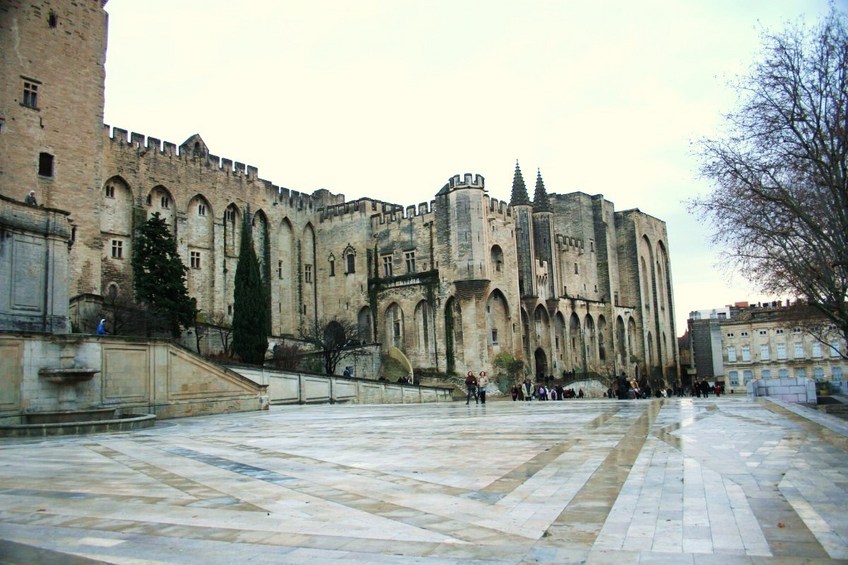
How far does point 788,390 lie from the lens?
2683 cm

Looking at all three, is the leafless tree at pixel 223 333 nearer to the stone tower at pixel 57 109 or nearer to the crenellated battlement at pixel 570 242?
the stone tower at pixel 57 109

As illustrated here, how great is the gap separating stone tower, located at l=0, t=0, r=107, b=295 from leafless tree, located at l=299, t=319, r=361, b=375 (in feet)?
40.9

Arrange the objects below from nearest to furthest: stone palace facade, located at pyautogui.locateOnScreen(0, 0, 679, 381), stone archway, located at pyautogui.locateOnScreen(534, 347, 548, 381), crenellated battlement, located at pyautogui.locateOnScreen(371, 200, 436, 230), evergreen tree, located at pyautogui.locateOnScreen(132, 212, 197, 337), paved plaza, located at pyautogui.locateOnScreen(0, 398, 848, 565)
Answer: paved plaza, located at pyautogui.locateOnScreen(0, 398, 848, 565)
stone palace facade, located at pyautogui.locateOnScreen(0, 0, 679, 381)
evergreen tree, located at pyautogui.locateOnScreen(132, 212, 197, 337)
crenellated battlement, located at pyautogui.locateOnScreen(371, 200, 436, 230)
stone archway, located at pyautogui.locateOnScreen(534, 347, 548, 381)

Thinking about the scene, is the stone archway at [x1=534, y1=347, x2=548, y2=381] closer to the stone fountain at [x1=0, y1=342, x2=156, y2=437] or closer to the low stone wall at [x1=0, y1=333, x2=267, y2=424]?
the low stone wall at [x1=0, y1=333, x2=267, y2=424]

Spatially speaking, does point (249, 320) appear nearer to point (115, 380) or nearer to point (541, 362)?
point (115, 380)

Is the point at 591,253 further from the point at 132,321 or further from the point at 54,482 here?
the point at 54,482

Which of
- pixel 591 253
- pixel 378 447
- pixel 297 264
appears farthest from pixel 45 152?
pixel 591 253

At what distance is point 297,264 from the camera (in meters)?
50.6

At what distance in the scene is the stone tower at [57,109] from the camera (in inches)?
1224

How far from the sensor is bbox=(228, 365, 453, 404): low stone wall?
87.9 feet

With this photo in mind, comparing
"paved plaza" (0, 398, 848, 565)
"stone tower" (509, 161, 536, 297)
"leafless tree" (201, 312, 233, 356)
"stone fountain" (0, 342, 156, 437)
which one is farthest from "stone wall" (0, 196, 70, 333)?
"stone tower" (509, 161, 536, 297)

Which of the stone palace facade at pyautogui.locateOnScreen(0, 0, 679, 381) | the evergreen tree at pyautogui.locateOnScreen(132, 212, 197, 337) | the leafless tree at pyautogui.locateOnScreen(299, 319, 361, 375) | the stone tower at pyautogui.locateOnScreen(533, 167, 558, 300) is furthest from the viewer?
the stone tower at pyautogui.locateOnScreen(533, 167, 558, 300)

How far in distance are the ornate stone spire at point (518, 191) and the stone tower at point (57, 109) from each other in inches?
1202

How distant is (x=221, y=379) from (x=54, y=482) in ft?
44.8
